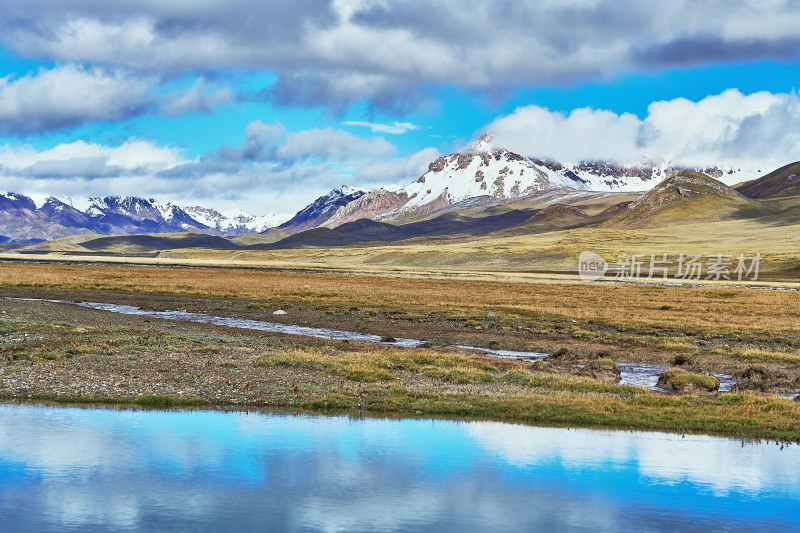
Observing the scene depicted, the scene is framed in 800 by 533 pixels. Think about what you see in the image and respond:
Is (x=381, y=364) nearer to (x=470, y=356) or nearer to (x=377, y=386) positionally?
(x=377, y=386)

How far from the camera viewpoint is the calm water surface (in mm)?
16969

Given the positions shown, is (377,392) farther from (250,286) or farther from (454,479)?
(250,286)

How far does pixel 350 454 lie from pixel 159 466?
5032 millimetres

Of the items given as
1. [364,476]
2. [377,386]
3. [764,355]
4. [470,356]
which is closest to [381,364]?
[377,386]

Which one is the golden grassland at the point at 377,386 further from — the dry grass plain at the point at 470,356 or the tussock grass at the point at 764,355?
the tussock grass at the point at 764,355

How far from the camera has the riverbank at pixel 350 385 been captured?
87.7 feet

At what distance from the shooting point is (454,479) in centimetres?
2005

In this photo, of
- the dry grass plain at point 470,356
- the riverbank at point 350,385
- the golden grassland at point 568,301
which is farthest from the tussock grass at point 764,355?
A: the riverbank at point 350,385

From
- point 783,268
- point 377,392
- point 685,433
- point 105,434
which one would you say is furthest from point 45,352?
point 783,268

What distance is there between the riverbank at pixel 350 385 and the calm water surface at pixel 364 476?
135 cm

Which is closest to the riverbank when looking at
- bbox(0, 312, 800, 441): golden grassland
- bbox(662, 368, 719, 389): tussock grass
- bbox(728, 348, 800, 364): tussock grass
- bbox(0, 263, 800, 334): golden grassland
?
bbox(0, 312, 800, 441): golden grassland

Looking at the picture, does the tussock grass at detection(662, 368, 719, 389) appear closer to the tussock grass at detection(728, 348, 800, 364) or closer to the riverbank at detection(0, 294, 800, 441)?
the riverbank at detection(0, 294, 800, 441)

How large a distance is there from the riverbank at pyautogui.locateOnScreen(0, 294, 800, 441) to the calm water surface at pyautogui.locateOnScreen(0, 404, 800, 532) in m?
1.35

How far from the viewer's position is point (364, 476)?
20.0 m
